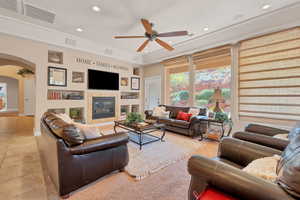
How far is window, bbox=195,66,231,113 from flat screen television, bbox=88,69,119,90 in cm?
337

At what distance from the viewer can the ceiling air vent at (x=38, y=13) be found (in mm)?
3045

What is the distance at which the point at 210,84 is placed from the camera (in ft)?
15.5

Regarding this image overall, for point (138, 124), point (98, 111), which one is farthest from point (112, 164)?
point (98, 111)

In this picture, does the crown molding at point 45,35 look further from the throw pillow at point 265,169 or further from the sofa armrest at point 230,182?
the throw pillow at point 265,169

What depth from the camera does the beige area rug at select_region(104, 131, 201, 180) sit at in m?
2.19

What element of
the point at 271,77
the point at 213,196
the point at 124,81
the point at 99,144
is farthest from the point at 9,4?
the point at 271,77

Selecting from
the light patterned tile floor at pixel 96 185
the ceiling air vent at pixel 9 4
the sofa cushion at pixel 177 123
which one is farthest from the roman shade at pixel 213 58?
the ceiling air vent at pixel 9 4

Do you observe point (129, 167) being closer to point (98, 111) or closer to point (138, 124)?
point (138, 124)

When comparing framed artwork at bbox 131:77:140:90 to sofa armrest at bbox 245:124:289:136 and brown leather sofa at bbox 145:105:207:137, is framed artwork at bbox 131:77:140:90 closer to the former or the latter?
brown leather sofa at bbox 145:105:207:137

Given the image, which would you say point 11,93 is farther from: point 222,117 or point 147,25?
point 222,117

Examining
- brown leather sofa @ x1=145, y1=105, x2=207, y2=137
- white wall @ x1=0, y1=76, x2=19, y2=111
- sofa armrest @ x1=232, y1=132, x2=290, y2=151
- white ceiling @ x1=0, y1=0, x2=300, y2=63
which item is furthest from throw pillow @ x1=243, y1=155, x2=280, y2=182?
white wall @ x1=0, y1=76, x2=19, y2=111

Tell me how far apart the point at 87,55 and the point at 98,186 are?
4.68m

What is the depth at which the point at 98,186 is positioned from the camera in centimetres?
179

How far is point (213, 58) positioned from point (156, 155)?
3648 millimetres
